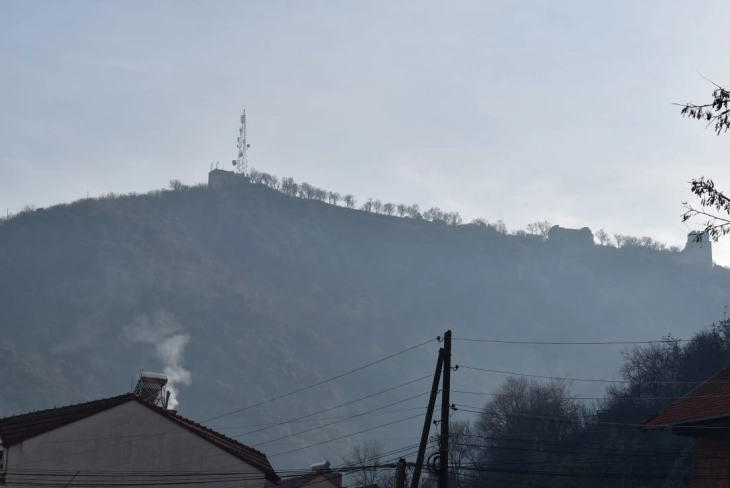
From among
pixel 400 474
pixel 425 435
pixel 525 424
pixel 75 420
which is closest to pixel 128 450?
pixel 75 420

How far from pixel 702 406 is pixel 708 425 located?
72 centimetres

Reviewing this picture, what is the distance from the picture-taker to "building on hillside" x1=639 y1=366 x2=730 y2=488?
33.1 m

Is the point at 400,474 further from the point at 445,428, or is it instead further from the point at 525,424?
the point at 525,424

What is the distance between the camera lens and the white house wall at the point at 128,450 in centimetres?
3559

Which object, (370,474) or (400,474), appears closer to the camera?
(400,474)

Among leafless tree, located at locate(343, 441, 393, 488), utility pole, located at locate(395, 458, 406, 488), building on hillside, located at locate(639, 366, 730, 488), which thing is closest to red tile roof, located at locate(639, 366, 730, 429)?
building on hillside, located at locate(639, 366, 730, 488)

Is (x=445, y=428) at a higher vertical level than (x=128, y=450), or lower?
lower

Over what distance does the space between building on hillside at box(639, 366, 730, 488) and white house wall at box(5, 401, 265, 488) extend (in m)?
15.7

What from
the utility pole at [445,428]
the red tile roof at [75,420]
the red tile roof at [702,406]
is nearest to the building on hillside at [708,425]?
the red tile roof at [702,406]

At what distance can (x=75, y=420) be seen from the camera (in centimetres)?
3622

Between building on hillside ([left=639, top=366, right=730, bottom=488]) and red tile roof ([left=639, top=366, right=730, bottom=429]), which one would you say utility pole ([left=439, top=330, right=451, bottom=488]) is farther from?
red tile roof ([left=639, top=366, right=730, bottom=429])

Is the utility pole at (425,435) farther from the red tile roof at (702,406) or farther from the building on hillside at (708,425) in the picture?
the red tile roof at (702,406)

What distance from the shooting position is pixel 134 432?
3784cm

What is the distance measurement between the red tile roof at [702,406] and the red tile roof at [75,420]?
14.4m
